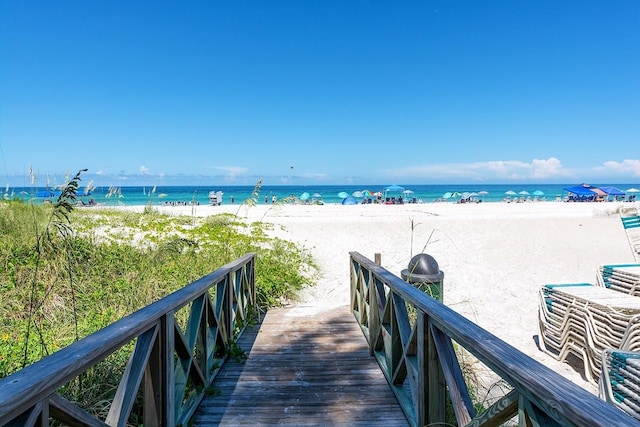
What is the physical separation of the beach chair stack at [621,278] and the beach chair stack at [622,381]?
2.21m

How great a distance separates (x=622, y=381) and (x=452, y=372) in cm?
200

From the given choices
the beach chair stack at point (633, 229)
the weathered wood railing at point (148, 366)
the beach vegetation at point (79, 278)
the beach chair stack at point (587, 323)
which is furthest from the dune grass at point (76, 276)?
the beach chair stack at point (633, 229)

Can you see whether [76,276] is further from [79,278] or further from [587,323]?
[587,323]

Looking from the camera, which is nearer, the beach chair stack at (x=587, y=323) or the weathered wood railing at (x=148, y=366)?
the weathered wood railing at (x=148, y=366)

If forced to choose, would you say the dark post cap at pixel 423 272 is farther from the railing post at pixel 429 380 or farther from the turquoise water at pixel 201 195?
the turquoise water at pixel 201 195

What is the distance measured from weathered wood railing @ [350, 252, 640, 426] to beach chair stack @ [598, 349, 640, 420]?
4.63ft

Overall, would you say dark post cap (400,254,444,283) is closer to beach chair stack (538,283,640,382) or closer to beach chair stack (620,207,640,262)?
beach chair stack (538,283,640,382)

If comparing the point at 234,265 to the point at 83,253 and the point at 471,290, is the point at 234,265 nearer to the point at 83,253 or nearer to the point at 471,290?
the point at 83,253

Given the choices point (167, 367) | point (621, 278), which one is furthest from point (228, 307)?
point (621, 278)

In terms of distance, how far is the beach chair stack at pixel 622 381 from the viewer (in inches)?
109

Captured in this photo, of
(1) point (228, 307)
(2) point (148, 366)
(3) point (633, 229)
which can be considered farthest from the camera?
(3) point (633, 229)

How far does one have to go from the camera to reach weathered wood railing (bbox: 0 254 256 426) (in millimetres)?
1099

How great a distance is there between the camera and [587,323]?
13.7 ft

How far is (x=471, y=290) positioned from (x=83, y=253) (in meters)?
6.64
